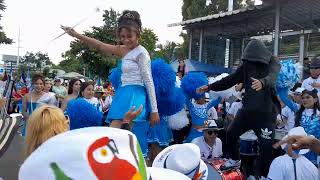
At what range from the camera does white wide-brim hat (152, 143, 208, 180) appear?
206cm

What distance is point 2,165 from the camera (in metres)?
2.61

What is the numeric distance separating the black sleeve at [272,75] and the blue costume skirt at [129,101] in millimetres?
985

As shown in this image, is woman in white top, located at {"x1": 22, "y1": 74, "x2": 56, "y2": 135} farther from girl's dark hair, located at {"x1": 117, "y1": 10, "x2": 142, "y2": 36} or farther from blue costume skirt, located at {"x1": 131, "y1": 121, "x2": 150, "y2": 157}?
girl's dark hair, located at {"x1": 117, "y1": 10, "x2": 142, "y2": 36}

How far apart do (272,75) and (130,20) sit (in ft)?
4.45

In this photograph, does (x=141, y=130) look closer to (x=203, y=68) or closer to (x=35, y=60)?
(x=35, y=60)

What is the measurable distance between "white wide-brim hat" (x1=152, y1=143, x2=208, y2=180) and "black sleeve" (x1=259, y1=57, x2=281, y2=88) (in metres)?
1.67

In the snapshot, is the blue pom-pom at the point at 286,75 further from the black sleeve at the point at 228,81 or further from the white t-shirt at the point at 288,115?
the black sleeve at the point at 228,81

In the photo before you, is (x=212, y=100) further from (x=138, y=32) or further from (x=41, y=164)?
(x=41, y=164)

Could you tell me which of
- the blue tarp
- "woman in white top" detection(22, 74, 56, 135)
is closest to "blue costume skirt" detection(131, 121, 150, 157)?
"woman in white top" detection(22, 74, 56, 135)

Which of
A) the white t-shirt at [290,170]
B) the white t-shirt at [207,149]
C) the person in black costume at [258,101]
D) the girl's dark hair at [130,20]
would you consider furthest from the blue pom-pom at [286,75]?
the girl's dark hair at [130,20]

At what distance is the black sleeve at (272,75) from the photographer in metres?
3.66

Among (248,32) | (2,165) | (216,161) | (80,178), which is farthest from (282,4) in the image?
(80,178)

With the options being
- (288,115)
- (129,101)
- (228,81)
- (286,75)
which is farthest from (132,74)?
(288,115)

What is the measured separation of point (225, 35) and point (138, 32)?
1119 centimetres
